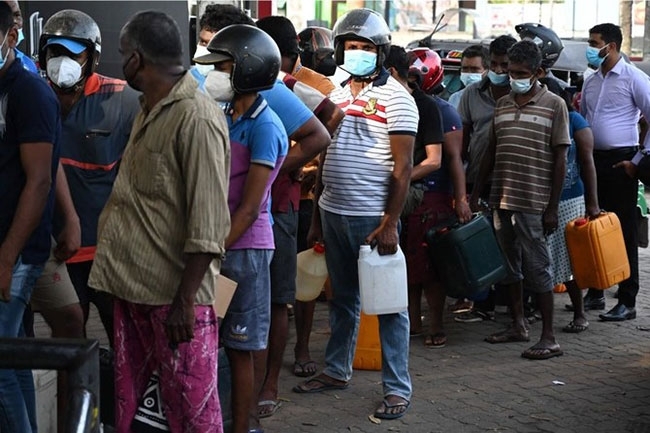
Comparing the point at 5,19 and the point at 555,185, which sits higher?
the point at 5,19

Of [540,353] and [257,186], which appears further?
[540,353]

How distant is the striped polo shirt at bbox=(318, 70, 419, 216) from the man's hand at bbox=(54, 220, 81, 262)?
159 cm

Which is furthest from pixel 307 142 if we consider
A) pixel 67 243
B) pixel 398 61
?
pixel 398 61

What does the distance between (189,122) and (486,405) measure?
3.00 m

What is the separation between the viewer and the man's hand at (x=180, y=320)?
4.03m

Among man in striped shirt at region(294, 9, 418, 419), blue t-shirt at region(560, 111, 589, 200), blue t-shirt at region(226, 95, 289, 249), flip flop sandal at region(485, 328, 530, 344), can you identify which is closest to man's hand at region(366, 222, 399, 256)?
man in striped shirt at region(294, 9, 418, 419)

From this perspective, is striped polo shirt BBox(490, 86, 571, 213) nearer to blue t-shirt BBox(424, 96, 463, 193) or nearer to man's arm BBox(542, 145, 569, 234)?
man's arm BBox(542, 145, 569, 234)

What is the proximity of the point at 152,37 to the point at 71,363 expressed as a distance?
1718 millimetres

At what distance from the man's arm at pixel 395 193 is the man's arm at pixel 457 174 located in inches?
60.5

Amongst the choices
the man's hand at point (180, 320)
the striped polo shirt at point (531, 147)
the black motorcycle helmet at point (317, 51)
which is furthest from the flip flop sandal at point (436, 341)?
the man's hand at point (180, 320)

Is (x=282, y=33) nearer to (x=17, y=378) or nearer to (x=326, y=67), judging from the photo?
(x=17, y=378)

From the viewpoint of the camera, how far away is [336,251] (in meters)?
6.26

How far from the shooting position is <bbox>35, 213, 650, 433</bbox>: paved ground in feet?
20.0

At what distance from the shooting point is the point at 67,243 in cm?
494
